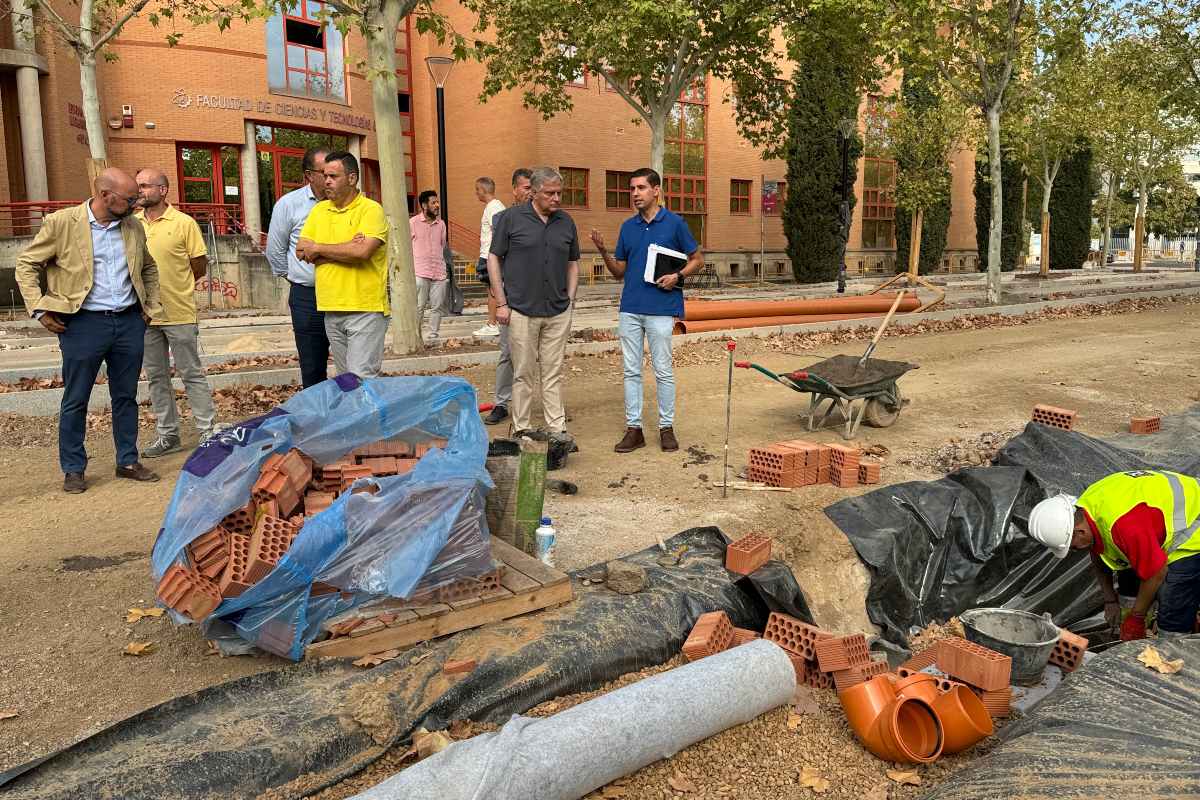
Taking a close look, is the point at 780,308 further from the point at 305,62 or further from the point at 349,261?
the point at 305,62

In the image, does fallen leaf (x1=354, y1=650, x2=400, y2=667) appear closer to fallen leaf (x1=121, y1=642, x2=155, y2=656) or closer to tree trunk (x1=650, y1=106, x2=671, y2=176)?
fallen leaf (x1=121, y1=642, x2=155, y2=656)

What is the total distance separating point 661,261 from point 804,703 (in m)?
3.61

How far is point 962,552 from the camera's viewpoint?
221 inches

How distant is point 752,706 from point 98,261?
492 centimetres

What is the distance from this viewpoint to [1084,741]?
2.81 m

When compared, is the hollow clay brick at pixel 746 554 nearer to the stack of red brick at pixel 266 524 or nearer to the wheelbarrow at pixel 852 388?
the stack of red brick at pixel 266 524

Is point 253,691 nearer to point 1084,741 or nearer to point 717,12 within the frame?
point 1084,741

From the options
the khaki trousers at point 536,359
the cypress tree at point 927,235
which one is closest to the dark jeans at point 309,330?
the khaki trousers at point 536,359

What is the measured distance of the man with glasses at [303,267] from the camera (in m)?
6.16

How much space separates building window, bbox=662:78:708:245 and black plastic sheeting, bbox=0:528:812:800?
25.7 m

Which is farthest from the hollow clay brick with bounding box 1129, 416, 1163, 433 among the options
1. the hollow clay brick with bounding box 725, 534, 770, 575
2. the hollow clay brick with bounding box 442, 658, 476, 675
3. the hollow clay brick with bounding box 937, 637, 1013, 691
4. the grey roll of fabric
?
the hollow clay brick with bounding box 442, 658, 476, 675

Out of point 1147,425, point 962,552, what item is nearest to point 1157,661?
point 962,552

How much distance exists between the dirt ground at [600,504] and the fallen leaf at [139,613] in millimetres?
48

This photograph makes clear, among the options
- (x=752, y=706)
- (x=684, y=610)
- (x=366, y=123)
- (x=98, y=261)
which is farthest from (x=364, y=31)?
(x=366, y=123)
